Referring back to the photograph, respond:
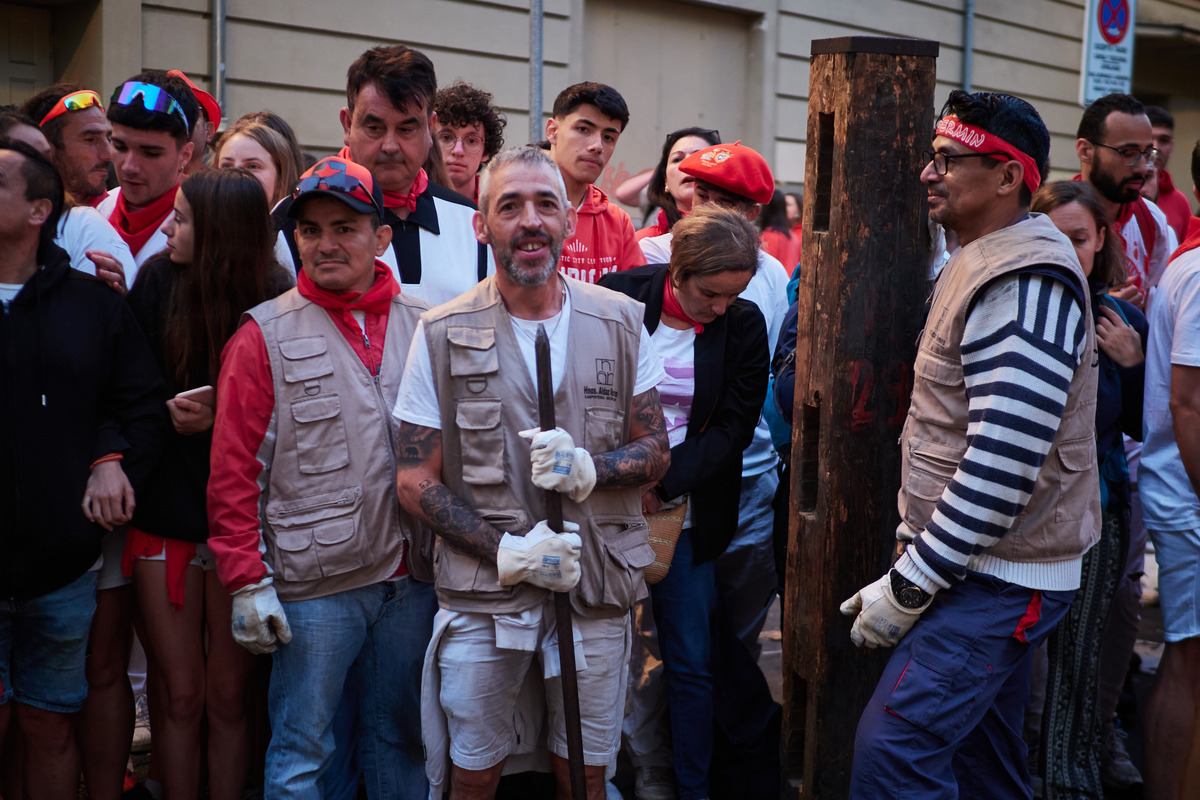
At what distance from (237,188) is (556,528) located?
4.37ft

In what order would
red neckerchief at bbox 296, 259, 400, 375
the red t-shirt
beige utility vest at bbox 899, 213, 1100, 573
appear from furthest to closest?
the red t-shirt
red neckerchief at bbox 296, 259, 400, 375
beige utility vest at bbox 899, 213, 1100, 573

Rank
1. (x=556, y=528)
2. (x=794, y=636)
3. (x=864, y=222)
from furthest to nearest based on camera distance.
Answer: (x=794, y=636)
(x=864, y=222)
(x=556, y=528)

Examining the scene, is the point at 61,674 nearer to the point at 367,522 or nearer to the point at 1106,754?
the point at 367,522

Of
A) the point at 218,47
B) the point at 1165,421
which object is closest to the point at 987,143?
the point at 1165,421

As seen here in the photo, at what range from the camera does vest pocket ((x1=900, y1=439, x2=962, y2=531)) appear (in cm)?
261

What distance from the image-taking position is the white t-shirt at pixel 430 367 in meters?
2.67

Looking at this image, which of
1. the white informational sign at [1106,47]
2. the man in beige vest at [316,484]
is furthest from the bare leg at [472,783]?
the white informational sign at [1106,47]

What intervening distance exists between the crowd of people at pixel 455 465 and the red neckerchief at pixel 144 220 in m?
0.01

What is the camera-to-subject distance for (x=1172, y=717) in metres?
3.33

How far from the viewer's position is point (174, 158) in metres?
3.39

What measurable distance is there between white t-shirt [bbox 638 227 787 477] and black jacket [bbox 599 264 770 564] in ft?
1.28

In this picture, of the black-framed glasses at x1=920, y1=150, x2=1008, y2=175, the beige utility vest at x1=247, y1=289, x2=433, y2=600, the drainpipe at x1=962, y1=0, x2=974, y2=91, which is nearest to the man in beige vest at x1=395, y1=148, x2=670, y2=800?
the beige utility vest at x1=247, y1=289, x2=433, y2=600

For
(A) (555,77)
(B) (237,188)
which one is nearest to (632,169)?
(A) (555,77)

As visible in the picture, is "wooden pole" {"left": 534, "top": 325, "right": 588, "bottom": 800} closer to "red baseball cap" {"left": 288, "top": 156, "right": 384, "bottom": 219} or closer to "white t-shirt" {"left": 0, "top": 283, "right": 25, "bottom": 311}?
"red baseball cap" {"left": 288, "top": 156, "right": 384, "bottom": 219}
